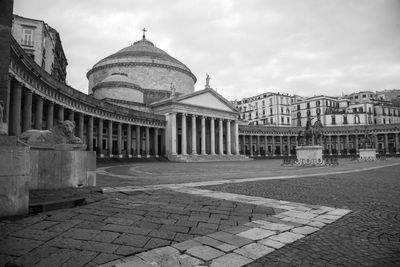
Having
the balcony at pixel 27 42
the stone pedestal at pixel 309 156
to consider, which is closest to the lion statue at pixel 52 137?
the stone pedestal at pixel 309 156

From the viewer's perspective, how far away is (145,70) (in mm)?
58531

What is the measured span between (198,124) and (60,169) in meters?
47.9

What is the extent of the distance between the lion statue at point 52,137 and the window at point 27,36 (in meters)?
32.0

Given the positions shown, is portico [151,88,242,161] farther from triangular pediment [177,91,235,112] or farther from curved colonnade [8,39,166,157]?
curved colonnade [8,39,166,157]

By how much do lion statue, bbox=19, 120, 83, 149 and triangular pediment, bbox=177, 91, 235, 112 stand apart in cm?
3892

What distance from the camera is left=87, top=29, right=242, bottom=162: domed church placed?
4706 centimetres

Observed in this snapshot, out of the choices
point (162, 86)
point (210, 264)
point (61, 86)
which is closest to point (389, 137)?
point (162, 86)

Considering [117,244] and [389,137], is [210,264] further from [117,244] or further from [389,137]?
[389,137]

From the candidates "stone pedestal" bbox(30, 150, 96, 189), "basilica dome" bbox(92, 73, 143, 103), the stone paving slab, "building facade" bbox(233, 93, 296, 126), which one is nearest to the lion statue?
"stone pedestal" bbox(30, 150, 96, 189)

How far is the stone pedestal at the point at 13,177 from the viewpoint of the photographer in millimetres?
4488

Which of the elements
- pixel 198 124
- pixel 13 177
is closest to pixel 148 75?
pixel 198 124

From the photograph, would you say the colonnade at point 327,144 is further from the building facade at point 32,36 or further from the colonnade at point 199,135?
the building facade at point 32,36

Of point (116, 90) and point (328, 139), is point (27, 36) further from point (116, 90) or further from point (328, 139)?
point (328, 139)

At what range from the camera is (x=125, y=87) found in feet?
158
